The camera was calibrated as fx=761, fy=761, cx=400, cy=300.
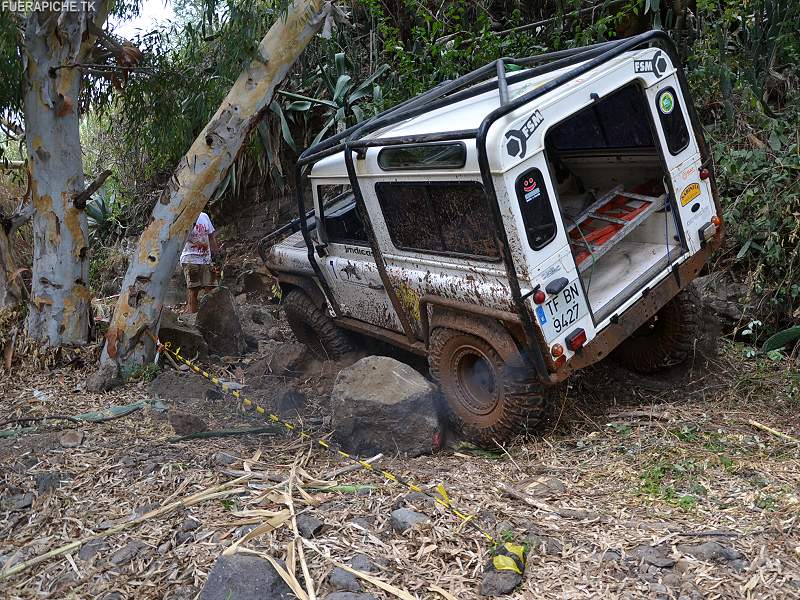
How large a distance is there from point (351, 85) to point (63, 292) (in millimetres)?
5057

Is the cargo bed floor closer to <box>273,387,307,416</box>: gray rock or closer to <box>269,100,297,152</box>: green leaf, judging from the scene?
<box>273,387,307,416</box>: gray rock

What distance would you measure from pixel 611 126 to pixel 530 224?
1557 mm

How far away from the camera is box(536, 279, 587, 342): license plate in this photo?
4.58 m

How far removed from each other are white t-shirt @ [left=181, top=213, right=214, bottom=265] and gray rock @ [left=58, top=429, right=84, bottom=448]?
420 centimetres

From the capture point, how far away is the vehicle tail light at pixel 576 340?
467cm

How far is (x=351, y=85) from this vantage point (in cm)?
1046

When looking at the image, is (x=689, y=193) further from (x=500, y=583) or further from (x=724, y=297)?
(x=500, y=583)

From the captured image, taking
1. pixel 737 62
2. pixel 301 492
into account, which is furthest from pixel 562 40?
pixel 301 492

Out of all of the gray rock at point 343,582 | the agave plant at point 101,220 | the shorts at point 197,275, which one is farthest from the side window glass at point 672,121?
the agave plant at point 101,220

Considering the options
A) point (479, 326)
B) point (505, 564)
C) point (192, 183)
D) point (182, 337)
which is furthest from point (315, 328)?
point (505, 564)

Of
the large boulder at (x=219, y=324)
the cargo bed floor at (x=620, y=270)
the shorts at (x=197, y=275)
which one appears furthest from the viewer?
the shorts at (x=197, y=275)

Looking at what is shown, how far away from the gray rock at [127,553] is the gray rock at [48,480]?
103cm

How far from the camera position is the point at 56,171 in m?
6.96

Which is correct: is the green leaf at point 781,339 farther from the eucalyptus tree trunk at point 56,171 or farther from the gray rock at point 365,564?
the eucalyptus tree trunk at point 56,171
